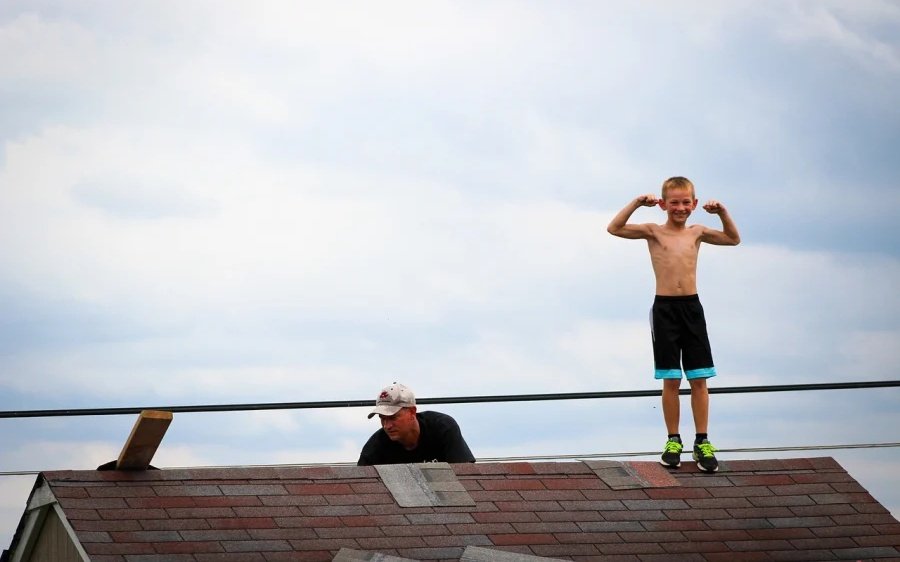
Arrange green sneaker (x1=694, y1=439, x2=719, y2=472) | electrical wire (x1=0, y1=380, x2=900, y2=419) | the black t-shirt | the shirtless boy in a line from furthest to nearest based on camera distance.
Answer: electrical wire (x1=0, y1=380, x2=900, y2=419)
the black t-shirt
green sneaker (x1=694, y1=439, x2=719, y2=472)
the shirtless boy

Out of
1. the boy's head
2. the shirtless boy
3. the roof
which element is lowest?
the roof

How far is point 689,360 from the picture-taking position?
6.83m

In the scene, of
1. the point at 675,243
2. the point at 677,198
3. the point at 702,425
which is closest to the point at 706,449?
the point at 702,425

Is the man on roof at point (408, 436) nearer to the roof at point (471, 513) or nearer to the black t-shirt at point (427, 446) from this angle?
the black t-shirt at point (427, 446)

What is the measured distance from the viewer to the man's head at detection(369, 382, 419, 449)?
6.98 meters

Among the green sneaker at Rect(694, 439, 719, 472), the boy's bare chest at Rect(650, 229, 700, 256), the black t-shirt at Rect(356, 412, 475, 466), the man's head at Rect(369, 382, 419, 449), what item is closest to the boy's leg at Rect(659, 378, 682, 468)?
the green sneaker at Rect(694, 439, 719, 472)

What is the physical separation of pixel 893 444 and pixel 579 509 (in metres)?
3.31

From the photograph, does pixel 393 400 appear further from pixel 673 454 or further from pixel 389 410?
pixel 673 454

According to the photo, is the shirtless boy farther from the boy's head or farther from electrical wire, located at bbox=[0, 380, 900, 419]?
electrical wire, located at bbox=[0, 380, 900, 419]

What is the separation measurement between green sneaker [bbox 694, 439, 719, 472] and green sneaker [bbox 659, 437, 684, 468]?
11 centimetres

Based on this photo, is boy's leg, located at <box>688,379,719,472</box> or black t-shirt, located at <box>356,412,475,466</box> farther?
black t-shirt, located at <box>356,412,475,466</box>

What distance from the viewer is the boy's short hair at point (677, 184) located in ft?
22.5

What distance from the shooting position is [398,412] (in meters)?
7.01

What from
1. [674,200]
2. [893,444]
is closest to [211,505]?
[674,200]
